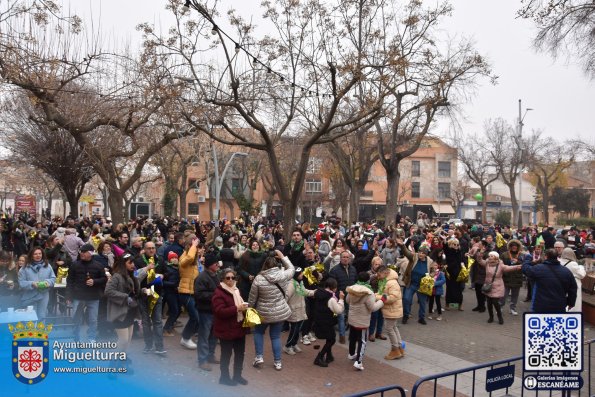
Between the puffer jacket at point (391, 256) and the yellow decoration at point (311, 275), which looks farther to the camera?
the puffer jacket at point (391, 256)

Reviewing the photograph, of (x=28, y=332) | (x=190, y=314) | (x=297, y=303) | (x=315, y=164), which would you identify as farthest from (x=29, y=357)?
(x=315, y=164)

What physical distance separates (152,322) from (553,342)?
536 centimetres

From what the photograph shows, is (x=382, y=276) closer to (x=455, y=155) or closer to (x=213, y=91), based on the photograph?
(x=213, y=91)

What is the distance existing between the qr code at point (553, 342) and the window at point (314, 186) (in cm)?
5375

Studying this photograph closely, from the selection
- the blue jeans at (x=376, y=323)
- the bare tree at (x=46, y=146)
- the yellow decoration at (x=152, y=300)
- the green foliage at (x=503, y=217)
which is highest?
the bare tree at (x=46, y=146)

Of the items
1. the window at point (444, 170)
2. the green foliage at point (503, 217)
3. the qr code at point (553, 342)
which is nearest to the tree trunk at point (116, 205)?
the qr code at point (553, 342)

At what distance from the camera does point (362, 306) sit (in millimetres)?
7617

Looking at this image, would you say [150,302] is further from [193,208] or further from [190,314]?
[193,208]

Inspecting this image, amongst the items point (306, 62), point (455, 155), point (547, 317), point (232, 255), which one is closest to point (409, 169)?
point (455, 155)

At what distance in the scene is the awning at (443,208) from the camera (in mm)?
64875

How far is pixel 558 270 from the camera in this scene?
27.0ft

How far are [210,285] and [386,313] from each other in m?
2.72

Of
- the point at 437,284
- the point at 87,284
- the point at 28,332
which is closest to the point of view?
the point at 28,332

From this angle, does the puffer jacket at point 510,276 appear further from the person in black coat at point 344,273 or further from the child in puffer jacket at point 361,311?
the child in puffer jacket at point 361,311
